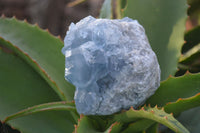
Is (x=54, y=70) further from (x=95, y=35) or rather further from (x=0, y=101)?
(x=95, y=35)

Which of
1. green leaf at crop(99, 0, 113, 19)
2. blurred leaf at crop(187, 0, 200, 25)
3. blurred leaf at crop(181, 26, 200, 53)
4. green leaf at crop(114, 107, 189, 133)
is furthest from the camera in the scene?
blurred leaf at crop(187, 0, 200, 25)

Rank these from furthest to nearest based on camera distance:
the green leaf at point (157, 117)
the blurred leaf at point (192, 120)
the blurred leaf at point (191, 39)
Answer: the blurred leaf at point (191, 39) < the blurred leaf at point (192, 120) < the green leaf at point (157, 117)

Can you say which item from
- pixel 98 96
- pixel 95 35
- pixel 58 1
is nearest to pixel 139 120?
pixel 98 96

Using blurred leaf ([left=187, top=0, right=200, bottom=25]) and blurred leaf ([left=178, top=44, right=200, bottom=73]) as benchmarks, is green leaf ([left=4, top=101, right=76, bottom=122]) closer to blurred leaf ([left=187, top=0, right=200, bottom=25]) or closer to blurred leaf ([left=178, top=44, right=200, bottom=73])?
blurred leaf ([left=178, top=44, right=200, bottom=73])

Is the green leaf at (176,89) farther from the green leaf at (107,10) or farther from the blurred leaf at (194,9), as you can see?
the blurred leaf at (194,9)

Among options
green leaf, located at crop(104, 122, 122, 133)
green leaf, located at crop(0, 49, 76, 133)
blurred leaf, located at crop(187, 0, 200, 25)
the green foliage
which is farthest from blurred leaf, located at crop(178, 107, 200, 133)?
blurred leaf, located at crop(187, 0, 200, 25)

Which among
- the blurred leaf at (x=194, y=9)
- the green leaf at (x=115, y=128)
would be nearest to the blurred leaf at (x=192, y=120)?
the green leaf at (x=115, y=128)
